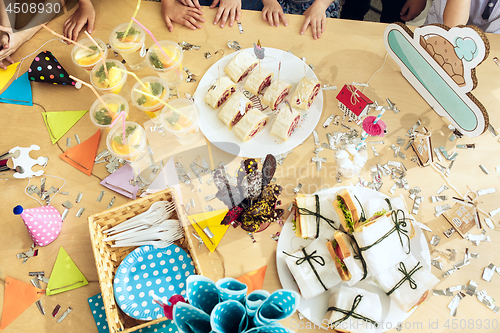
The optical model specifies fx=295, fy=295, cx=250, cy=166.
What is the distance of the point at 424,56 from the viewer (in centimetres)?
138

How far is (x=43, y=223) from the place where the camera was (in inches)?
49.0

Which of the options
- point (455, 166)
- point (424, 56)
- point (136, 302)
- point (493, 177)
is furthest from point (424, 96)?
point (136, 302)

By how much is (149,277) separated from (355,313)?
82 centimetres

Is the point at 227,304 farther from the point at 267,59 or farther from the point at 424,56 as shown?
the point at 424,56

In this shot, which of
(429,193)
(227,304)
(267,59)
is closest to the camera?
(227,304)

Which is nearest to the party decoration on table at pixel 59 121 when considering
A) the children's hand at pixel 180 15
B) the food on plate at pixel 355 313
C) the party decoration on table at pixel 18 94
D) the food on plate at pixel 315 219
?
the party decoration on table at pixel 18 94

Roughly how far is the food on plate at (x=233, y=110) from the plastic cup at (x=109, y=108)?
481 mm

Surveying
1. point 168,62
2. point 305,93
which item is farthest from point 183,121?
point 305,93

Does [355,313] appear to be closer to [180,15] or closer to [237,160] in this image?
[237,160]

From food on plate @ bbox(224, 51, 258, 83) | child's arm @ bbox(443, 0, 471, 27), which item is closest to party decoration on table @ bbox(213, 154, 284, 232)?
food on plate @ bbox(224, 51, 258, 83)

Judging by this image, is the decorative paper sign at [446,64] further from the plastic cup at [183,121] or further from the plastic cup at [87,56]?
the plastic cup at [87,56]

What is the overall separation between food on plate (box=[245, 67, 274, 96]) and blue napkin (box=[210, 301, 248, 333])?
3.55ft

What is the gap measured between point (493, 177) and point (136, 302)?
1679mm

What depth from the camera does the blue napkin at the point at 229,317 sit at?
75 cm
